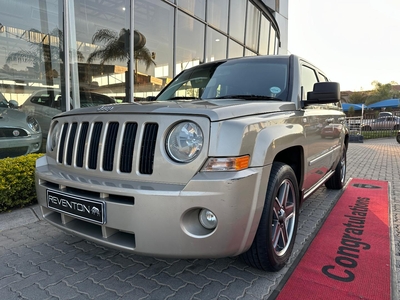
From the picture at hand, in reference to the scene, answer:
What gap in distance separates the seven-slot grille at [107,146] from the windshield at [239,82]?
1.10 m

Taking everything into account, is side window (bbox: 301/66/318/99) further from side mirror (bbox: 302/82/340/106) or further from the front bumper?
the front bumper

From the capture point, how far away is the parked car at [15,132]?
15.4ft

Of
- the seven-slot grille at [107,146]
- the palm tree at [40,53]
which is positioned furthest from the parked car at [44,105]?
the seven-slot grille at [107,146]

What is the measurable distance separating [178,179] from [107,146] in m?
0.61

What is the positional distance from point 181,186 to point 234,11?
37.2 ft

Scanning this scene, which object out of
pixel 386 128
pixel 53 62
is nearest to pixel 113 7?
pixel 53 62

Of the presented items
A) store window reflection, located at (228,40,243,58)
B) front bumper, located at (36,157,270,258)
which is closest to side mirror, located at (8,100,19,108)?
front bumper, located at (36,157,270,258)

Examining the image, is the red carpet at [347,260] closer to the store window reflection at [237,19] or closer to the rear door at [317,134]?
the rear door at [317,134]

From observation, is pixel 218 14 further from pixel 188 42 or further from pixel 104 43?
pixel 104 43

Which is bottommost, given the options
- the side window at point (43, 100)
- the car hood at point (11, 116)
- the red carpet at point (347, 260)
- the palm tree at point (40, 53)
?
the red carpet at point (347, 260)

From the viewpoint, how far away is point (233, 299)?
1896 millimetres

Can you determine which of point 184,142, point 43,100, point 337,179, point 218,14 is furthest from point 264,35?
point 184,142

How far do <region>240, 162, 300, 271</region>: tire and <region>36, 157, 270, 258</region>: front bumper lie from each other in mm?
158

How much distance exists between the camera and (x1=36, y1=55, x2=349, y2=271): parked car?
165 centimetres
